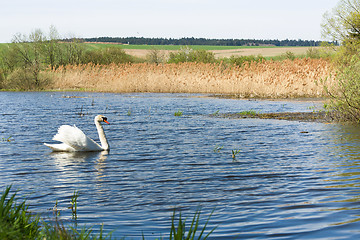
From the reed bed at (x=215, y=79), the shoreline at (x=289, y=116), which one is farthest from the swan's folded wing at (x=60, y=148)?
the reed bed at (x=215, y=79)

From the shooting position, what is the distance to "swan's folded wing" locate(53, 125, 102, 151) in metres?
13.0

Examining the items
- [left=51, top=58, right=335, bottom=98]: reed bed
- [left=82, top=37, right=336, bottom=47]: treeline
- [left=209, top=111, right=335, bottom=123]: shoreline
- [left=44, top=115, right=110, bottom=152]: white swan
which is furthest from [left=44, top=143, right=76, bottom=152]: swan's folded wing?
[left=82, top=37, right=336, bottom=47]: treeline

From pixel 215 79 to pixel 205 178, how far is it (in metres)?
27.2

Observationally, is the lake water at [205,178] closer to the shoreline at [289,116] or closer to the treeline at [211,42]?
the shoreline at [289,116]

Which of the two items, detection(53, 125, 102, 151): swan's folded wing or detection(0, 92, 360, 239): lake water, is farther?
detection(53, 125, 102, 151): swan's folded wing

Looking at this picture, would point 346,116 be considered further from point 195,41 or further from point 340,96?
point 195,41

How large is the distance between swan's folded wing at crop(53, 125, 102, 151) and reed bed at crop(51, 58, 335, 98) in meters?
19.0

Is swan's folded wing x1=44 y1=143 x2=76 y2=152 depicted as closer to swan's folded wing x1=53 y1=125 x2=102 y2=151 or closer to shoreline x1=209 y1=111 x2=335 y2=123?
swan's folded wing x1=53 y1=125 x2=102 y2=151

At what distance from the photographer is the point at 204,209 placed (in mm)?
7227

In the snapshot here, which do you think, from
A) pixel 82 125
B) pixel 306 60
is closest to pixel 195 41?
pixel 306 60

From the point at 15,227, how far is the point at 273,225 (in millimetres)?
3311

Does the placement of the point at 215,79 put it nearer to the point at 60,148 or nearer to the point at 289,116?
the point at 289,116

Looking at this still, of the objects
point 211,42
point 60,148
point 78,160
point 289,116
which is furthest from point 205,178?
point 211,42

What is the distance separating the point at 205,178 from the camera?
31.1 ft
